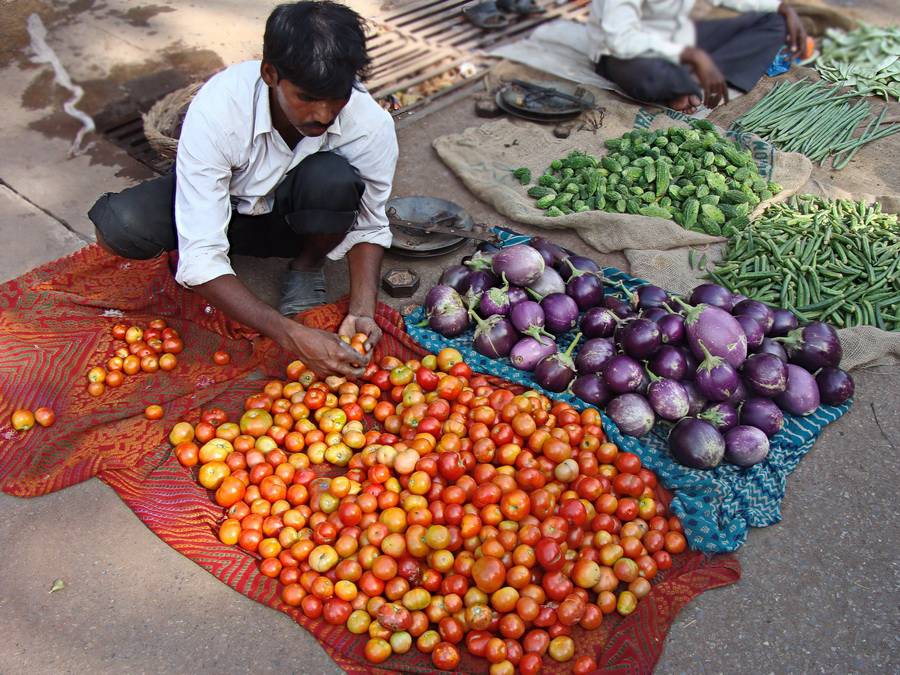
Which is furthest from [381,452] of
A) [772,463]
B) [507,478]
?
[772,463]

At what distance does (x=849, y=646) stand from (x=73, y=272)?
3.43m

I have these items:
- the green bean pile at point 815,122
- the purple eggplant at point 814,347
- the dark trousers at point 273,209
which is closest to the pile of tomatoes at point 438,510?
the dark trousers at point 273,209

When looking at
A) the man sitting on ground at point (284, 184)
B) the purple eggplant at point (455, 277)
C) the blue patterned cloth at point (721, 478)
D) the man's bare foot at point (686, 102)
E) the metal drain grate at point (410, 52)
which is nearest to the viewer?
the man's bare foot at point (686, 102)

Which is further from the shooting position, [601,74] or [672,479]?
[601,74]

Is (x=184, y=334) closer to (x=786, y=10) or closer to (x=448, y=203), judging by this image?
(x=448, y=203)

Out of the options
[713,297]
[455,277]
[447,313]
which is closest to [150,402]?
[447,313]

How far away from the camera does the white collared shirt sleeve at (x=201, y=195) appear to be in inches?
101

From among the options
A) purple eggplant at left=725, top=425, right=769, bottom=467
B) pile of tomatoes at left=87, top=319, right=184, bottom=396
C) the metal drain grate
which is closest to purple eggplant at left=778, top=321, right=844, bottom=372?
purple eggplant at left=725, top=425, right=769, bottom=467

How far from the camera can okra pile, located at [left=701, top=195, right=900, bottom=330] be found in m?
3.38

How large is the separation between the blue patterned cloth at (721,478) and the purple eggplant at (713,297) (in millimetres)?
517

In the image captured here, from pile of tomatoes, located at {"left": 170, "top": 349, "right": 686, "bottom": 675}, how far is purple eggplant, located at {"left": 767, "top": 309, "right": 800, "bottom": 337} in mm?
951

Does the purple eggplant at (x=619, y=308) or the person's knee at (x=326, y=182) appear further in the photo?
the purple eggplant at (x=619, y=308)

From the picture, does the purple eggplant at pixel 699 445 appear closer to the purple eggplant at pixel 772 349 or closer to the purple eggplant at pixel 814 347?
the purple eggplant at pixel 772 349

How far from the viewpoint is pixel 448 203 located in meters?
3.88
